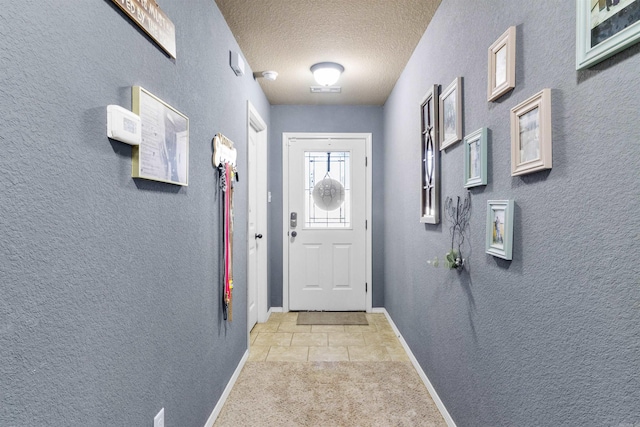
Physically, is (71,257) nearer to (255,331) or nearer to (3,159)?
(3,159)

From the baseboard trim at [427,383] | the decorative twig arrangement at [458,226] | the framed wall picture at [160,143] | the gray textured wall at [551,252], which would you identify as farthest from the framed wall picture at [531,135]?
the baseboard trim at [427,383]

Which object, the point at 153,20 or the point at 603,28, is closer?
the point at 603,28

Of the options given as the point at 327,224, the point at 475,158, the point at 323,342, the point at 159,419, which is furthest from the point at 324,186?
the point at 159,419

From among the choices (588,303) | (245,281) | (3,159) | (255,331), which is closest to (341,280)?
(255,331)

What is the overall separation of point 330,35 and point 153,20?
4.77 feet

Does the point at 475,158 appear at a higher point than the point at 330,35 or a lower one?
lower

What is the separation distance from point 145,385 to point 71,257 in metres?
0.61

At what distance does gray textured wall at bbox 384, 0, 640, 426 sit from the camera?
0.79 m

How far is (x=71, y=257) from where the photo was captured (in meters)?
0.88

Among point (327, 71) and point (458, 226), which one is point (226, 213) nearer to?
point (458, 226)

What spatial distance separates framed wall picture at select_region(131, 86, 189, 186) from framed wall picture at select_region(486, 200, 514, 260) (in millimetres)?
1238

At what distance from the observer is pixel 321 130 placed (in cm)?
401

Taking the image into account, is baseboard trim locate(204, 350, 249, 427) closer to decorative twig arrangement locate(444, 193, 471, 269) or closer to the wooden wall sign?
decorative twig arrangement locate(444, 193, 471, 269)

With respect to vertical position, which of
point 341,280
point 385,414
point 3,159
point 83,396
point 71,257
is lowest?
point 385,414
